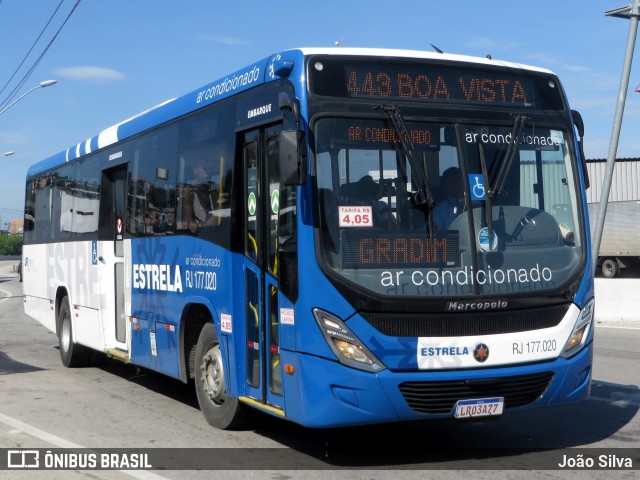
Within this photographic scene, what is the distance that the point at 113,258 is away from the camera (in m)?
11.9

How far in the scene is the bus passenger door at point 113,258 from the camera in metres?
11.6

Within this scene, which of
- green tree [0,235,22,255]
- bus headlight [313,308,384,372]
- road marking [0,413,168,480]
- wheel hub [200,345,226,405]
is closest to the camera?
bus headlight [313,308,384,372]

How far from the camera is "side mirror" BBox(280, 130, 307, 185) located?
673 centimetres

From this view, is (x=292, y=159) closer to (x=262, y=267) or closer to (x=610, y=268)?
(x=262, y=267)

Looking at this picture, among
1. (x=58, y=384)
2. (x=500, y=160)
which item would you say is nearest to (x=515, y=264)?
(x=500, y=160)

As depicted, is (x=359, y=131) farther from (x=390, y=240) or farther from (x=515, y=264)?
(x=515, y=264)

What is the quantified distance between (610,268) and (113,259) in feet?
113

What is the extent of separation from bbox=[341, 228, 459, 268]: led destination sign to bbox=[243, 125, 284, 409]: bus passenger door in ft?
2.67

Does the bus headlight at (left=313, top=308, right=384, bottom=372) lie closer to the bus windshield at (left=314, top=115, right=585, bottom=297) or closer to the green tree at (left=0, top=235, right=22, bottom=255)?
the bus windshield at (left=314, top=115, right=585, bottom=297)

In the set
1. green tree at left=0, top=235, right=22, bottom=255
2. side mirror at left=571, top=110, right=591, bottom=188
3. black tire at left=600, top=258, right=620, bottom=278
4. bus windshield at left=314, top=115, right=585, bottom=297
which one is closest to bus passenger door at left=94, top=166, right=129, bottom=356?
bus windshield at left=314, top=115, right=585, bottom=297

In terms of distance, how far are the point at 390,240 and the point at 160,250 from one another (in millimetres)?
3874

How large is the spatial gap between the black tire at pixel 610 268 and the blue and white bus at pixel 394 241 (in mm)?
36004

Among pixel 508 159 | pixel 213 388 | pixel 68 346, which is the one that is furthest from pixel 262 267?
pixel 68 346

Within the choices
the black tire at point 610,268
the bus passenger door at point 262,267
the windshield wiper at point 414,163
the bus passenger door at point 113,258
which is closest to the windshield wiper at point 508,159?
the windshield wiper at point 414,163
